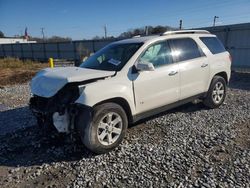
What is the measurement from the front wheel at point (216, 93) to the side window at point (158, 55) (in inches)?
64.7

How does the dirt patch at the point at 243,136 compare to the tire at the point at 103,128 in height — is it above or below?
below

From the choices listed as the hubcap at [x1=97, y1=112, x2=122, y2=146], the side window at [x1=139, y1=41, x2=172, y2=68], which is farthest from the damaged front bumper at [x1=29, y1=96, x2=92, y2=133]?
the side window at [x1=139, y1=41, x2=172, y2=68]

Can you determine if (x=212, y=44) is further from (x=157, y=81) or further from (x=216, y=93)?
(x=157, y=81)

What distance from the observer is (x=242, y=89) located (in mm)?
8289

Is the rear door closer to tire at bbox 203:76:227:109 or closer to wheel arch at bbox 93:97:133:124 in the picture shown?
tire at bbox 203:76:227:109

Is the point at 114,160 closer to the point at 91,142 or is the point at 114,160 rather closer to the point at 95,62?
the point at 91,142

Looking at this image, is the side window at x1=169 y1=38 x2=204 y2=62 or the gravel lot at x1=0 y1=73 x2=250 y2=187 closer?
the gravel lot at x1=0 y1=73 x2=250 y2=187

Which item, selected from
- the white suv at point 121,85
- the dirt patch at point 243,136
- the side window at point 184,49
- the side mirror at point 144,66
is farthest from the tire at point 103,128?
the dirt patch at point 243,136

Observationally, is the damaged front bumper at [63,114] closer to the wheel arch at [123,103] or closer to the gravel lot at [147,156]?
the wheel arch at [123,103]

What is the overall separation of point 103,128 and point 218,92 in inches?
135

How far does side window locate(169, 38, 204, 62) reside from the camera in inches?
186

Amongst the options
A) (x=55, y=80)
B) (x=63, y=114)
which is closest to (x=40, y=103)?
(x=55, y=80)

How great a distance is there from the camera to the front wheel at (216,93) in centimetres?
557

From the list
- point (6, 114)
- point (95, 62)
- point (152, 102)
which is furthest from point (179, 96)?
point (6, 114)
